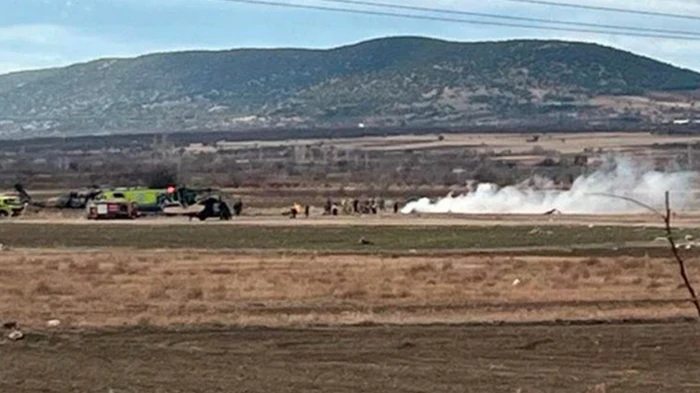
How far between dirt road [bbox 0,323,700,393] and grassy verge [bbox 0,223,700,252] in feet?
123

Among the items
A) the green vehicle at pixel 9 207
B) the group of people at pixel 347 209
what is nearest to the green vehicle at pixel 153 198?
the green vehicle at pixel 9 207

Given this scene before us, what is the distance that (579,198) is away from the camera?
394ft

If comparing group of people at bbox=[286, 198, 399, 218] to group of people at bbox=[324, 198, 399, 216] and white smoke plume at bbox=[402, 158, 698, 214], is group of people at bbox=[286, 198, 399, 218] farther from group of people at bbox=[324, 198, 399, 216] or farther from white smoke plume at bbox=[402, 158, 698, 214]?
white smoke plume at bbox=[402, 158, 698, 214]

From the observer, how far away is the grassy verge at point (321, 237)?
76.8 metres

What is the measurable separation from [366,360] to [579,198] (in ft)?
297

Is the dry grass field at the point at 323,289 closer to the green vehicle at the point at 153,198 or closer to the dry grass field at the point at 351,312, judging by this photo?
the dry grass field at the point at 351,312

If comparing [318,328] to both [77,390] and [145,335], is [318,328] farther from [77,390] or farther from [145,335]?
[77,390]

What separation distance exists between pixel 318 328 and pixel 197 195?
90.4 m

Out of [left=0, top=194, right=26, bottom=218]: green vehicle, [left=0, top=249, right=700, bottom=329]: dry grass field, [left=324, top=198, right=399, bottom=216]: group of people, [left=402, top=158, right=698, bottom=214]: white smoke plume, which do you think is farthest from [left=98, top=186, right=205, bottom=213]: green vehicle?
[left=0, top=249, right=700, bottom=329]: dry grass field

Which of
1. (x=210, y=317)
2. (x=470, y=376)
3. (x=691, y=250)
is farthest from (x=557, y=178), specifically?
(x=470, y=376)

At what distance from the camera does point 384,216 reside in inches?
4385

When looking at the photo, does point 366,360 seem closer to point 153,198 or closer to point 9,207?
point 9,207

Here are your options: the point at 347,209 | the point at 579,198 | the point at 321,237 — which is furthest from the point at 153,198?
the point at 321,237

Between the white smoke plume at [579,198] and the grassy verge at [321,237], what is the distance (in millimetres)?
29248
